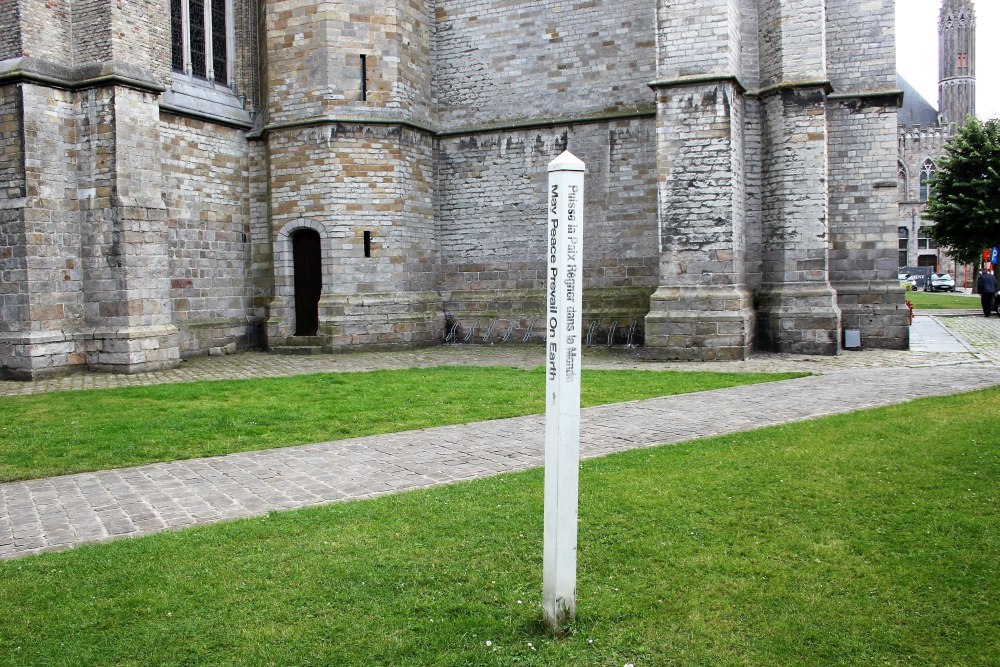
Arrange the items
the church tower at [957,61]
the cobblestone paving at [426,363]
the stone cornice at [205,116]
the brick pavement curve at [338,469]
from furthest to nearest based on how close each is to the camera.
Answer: the church tower at [957,61] → the stone cornice at [205,116] → the cobblestone paving at [426,363] → the brick pavement curve at [338,469]

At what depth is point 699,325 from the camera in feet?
46.1

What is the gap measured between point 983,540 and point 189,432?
720 cm

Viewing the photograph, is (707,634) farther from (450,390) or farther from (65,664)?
(450,390)

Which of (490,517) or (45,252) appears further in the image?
(45,252)

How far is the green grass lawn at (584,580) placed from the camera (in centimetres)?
344

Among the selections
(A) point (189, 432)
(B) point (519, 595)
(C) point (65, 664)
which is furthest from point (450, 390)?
(C) point (65, 664)

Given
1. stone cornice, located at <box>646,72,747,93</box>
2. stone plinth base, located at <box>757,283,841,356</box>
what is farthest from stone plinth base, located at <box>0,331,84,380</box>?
stone plinth base, located at <box>757,283,841,356</box>

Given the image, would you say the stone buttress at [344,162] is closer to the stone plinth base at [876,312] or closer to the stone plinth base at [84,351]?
the stone plinth base at [84,351]

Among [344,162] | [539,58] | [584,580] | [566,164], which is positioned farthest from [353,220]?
[566,164]

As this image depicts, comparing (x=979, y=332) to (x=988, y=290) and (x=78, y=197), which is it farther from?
(x=78, y=197)

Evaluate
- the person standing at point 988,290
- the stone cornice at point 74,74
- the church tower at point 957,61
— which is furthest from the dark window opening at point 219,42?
the church tower at point 957,61

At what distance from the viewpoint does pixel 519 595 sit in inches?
156

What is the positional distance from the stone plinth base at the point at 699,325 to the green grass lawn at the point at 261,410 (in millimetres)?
2168

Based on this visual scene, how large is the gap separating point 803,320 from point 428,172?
896cm
